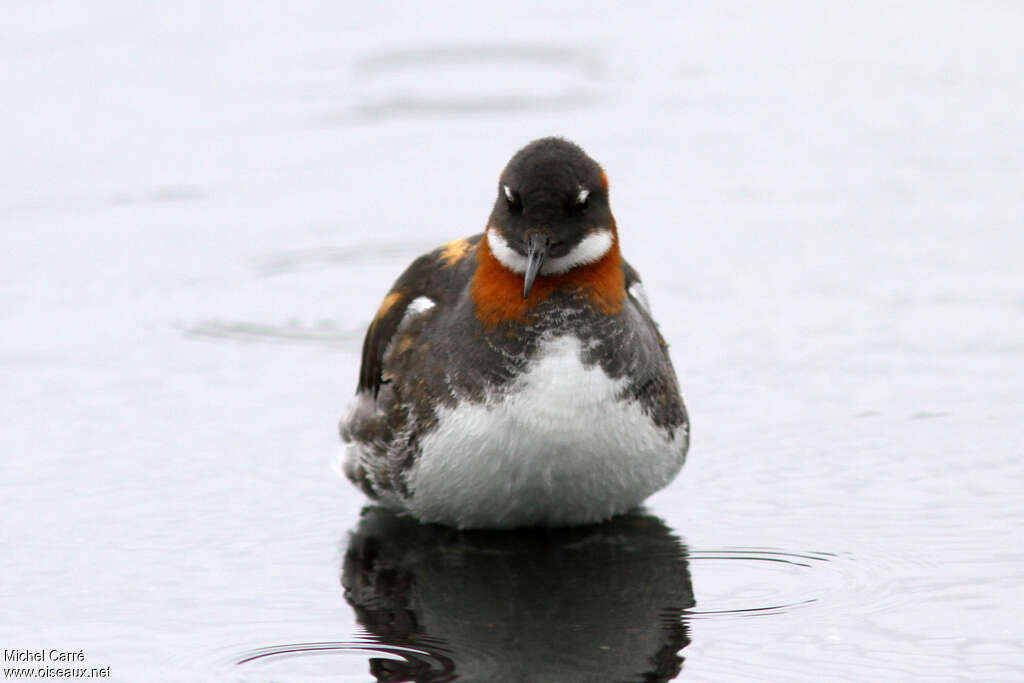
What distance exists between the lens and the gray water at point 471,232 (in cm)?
805

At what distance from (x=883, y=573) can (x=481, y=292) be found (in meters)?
2.37

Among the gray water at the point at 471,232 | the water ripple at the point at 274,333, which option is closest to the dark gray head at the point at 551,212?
the gray water at the point at 471,232

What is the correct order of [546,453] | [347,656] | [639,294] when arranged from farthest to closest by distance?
1. [639,294]
2. [546,453]
3. [347,656]

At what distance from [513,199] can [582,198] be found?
1.10ft

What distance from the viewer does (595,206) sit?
880 centimetres

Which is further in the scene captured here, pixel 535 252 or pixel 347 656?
pixel 535 252

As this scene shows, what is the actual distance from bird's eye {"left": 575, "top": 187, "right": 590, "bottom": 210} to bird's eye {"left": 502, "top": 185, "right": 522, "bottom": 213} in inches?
11.1

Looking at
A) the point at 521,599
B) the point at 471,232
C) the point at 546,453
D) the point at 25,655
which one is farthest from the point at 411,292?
the point at 471,232

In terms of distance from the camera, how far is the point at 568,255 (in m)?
8.73

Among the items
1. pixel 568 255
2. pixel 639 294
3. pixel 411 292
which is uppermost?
pixel 568 255

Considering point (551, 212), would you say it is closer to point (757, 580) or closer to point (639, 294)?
point (639, 294)

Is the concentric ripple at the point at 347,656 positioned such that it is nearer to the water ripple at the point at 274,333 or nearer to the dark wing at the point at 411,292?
the dark wing at the point at 411,292

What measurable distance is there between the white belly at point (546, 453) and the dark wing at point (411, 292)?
0.94m

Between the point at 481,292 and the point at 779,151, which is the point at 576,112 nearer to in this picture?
the point at 779,151
